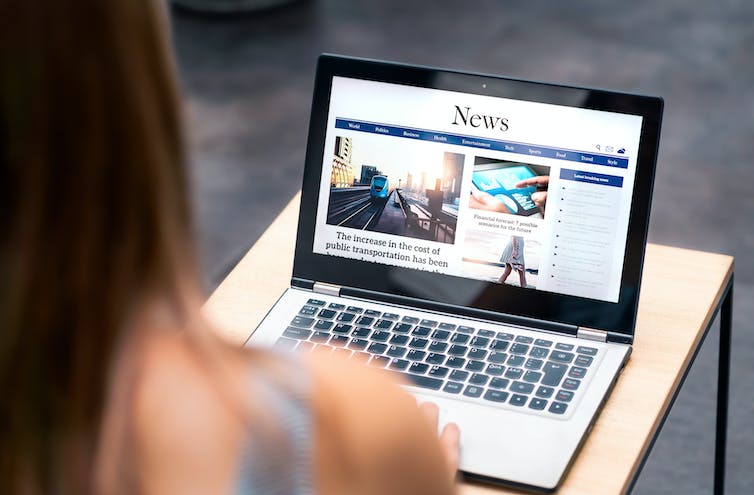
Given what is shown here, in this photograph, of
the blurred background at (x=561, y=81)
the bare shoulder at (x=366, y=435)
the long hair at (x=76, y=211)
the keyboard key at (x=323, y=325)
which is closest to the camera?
the long hair at (x=76, y=211)

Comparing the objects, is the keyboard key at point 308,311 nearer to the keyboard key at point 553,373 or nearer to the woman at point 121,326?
the keyboard key at point 553,373

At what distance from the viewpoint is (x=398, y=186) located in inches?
47.8

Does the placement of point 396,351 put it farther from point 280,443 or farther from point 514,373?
point 280,443

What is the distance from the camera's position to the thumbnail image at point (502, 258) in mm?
1183

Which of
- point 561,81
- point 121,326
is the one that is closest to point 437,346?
point 121,326

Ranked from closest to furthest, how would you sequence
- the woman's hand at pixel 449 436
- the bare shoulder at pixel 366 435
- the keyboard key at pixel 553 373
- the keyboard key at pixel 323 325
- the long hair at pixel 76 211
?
the long hair at pixel 76 211
the bare shoulder at pixel 366 435
the woman's hand at pixel 449 436
the keyboard key at pixel 553 373
the keyboard key at pixel 323 325

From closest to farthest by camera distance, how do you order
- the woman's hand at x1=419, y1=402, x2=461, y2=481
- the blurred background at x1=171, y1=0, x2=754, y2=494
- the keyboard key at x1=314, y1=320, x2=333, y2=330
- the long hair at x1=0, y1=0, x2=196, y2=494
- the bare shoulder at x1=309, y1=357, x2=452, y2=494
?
the long hair at x1=0, y1=0, x2=196, y2=494
the bare shoulder at x1=309, y1=357, x2=452, y2=494
the woman's hand at x1=419, y1=402, x2=461, y2=481
the keyboard key at x1=314, y1=320, x2=333, y2=330
the blurred background at x1=171, y1=0, x2=754, y2=494

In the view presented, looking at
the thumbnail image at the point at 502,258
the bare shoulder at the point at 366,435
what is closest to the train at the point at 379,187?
the thumbnail image at the point at 502,258

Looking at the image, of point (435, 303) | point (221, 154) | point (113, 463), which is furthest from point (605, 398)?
point (221, 154)

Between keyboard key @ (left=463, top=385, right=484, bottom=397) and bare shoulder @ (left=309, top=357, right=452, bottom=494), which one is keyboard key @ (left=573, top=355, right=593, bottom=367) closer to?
keyboard key @ (left=463, top=385, right=484, bottom=397)

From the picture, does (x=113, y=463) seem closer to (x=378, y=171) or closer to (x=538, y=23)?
(x=378, y=171)

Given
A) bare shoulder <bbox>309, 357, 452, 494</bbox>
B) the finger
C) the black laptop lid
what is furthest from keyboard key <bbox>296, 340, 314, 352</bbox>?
bare shoulder <bbox>309, 357, 452, 494</bbox>

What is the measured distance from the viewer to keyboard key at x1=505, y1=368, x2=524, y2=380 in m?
1.09

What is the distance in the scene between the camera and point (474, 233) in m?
1.20
